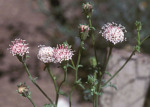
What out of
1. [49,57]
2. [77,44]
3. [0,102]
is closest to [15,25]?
[77,44]

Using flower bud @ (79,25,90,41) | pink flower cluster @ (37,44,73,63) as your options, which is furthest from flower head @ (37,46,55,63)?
flower bud @ (79,25,90,41)

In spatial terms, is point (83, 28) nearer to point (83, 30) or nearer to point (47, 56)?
point (83, 30)

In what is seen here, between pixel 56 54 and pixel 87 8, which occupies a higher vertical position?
pixel 87 8

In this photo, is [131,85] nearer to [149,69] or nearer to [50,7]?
[149,69]

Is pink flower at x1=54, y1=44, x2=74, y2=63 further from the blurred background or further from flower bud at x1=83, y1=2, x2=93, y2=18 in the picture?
the blurred background

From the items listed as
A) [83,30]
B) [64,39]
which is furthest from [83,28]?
[64,39]

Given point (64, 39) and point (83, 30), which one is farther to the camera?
point (64, 39)

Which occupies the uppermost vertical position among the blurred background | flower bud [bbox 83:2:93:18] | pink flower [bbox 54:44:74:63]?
the blurred background

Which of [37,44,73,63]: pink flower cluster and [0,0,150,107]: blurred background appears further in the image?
[0,0,150,107]: blurred background

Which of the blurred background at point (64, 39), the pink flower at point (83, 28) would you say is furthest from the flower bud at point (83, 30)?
the blurred background at point (64, 39)
